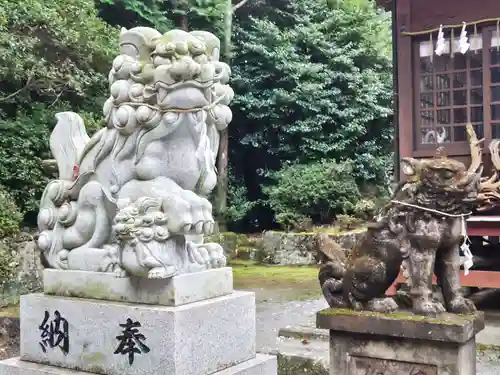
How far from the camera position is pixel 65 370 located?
366 centimetres

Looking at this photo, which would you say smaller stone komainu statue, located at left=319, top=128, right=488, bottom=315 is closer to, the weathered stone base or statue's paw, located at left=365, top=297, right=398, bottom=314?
statue's paw, located at left=365, top=297, right=398, bottom=314

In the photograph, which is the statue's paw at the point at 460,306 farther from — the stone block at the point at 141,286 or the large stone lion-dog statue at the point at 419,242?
the stone block at the point at 141,286

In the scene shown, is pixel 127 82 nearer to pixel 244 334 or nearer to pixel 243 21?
pixel 244 334

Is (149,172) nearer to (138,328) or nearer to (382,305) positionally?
(138,328)

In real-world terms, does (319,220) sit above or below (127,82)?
below

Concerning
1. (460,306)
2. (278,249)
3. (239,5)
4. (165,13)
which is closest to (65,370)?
(460,306)

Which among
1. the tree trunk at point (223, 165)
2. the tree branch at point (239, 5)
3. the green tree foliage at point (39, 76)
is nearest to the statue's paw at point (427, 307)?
the green tree foliage at point (39, 76)

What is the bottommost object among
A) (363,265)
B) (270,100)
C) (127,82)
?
(363,265)

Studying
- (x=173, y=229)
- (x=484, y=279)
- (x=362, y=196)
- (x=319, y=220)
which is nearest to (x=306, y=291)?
(x=484, y=279)

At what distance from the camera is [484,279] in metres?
7.71

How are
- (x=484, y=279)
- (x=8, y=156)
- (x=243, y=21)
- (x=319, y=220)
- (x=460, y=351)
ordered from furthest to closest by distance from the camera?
1. (x=243, y=21)
2. (x=319, y=220)
3. (x=8, y=156)
4. (x=484, y=279)
5. (x=460, y=351)

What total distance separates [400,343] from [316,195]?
11170 millimetres

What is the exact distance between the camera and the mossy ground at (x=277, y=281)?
34.6 ft

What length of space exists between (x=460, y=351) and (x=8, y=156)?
28.2ft
